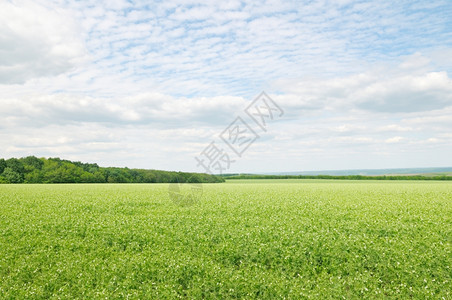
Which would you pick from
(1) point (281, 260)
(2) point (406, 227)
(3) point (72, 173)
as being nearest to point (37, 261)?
(1) point (281, 260)

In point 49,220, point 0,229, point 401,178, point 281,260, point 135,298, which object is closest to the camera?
point 135,298

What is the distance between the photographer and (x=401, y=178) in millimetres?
89812

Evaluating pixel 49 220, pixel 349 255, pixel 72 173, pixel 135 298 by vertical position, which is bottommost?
pixel 135 298

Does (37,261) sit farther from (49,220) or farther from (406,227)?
(406,227)

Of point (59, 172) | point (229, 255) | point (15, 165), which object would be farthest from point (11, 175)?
point (229, 255)

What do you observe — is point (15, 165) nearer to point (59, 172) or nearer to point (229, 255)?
point (59, 172)

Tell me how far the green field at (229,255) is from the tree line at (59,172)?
6040 centimetres

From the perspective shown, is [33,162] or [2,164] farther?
[33,162]

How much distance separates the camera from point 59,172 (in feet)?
244

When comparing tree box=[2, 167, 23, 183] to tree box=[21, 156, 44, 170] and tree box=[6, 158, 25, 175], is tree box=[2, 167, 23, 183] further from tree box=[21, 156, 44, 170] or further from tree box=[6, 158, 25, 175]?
tree box=[21, 156, 44, 170]

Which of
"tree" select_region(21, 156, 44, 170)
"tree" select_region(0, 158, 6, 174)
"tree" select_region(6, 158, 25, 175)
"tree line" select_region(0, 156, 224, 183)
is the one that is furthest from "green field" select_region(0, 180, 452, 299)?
"tree" select_region(21, 156, 44, 170)

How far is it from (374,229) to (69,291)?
14.4m

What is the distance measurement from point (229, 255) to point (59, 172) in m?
73.2

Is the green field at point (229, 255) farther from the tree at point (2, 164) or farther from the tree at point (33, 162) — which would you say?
the tree at point (33, 162)
